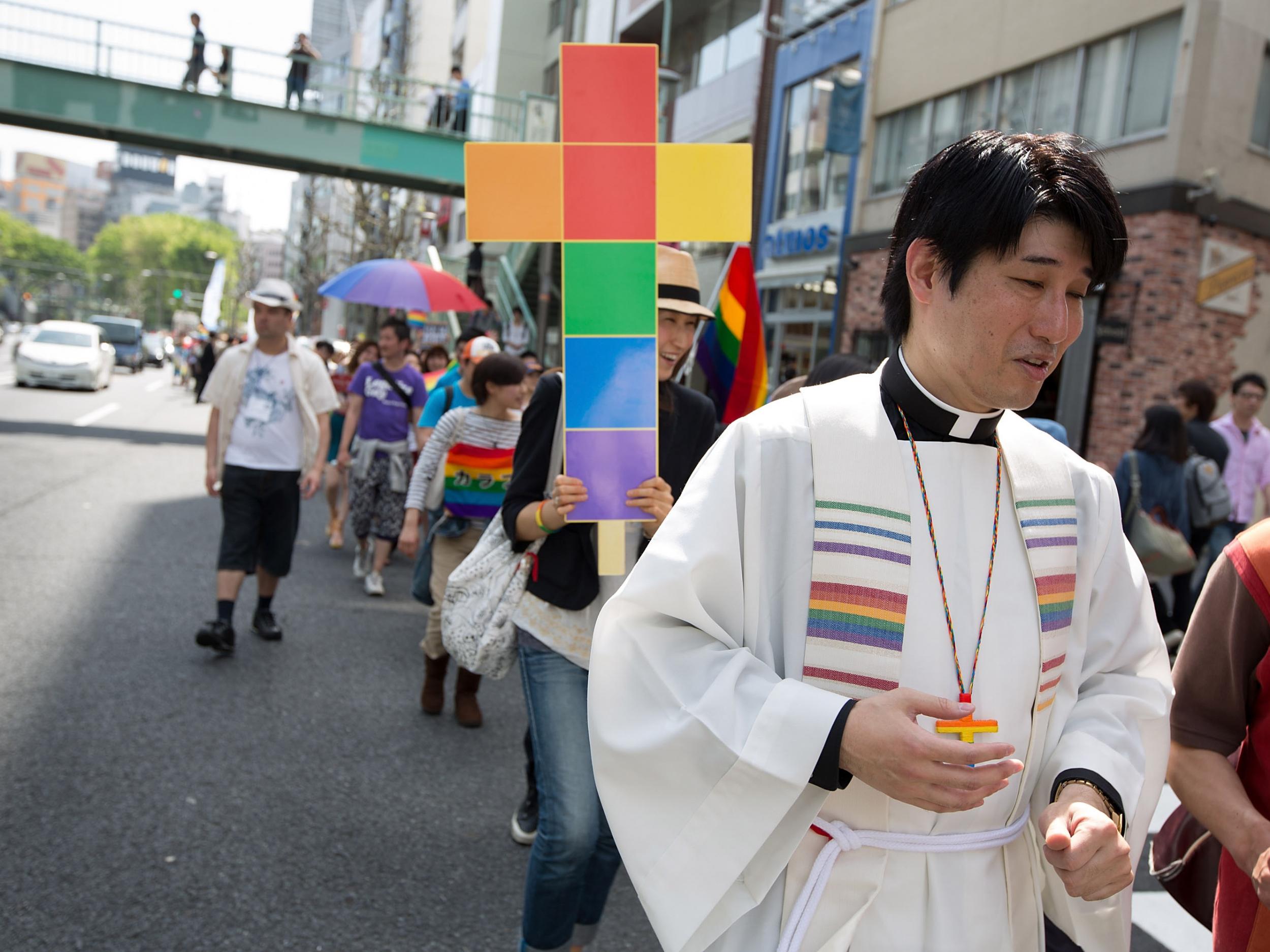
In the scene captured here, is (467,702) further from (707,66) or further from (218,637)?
(707,66)

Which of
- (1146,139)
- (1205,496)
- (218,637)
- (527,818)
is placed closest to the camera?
(527,818)

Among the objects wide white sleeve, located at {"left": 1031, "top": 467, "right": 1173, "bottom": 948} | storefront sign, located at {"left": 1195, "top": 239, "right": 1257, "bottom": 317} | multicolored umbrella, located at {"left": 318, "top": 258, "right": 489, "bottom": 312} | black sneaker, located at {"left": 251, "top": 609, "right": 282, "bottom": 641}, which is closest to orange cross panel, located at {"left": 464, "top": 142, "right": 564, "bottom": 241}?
wide white sleeve, located at {"left": 1031, "top": 467, "right": 1173, "bottom": 948}

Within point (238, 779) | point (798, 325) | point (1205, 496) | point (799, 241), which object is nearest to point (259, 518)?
point (238, 779)

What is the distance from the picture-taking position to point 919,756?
1.40 meters

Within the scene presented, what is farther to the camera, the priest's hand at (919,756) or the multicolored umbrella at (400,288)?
the multicolored umbrella at (400,288)

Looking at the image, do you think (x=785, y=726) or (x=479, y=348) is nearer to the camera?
(x=785, y=726)

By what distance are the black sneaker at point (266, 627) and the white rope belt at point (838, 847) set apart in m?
5.43

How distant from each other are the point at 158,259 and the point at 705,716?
13779 cm

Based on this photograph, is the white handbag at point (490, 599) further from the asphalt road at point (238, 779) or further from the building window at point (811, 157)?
the building window at point (811, 157)

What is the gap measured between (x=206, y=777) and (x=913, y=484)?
356 cm

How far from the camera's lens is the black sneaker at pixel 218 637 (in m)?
5.86

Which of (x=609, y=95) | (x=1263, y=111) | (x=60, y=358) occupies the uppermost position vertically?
(x=1263, y=111)

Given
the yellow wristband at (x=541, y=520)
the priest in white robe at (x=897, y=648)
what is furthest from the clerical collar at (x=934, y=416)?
the yellow wristband at (x=541, y=520)

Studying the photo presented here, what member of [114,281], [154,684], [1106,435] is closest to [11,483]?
[154,684]
